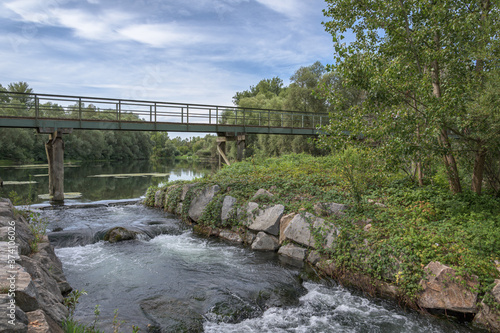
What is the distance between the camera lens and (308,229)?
309 inches

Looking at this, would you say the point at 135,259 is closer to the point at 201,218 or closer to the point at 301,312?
the point at 201,218

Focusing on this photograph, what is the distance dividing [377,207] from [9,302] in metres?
7.23

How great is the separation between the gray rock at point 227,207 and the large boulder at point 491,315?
6579 mm

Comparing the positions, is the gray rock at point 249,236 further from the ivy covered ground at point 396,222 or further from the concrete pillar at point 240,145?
the concrete pillar at point 240,145

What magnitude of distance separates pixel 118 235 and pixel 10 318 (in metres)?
6.97

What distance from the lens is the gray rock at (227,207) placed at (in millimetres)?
10023

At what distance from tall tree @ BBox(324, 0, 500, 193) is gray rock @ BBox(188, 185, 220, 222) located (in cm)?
470

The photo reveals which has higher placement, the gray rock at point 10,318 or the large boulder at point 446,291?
the gray rock at point 10,318

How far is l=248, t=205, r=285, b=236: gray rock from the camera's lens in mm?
8680

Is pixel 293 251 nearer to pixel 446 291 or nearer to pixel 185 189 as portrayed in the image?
pixel 446 291

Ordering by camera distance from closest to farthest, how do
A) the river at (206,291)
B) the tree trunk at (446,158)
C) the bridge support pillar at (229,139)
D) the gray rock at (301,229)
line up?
the river at (206,291), the gray rock at (301,229), the tree trunk at (446,158), the bridge support pillar at (229,139)

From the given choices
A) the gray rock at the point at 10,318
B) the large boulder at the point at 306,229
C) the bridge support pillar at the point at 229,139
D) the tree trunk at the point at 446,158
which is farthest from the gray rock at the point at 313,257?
the bridge support pillar at the point at 229,139

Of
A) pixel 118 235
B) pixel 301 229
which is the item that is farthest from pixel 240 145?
pixel 301 229

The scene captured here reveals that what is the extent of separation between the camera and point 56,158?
1539 centimetres
